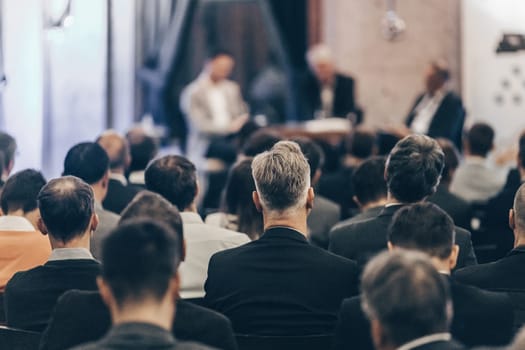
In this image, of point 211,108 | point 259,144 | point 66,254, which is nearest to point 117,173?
point 259,144

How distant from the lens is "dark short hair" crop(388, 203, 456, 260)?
10.7 feet

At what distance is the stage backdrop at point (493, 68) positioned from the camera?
10.5 m

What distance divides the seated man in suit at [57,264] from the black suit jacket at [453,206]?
222 centimetres

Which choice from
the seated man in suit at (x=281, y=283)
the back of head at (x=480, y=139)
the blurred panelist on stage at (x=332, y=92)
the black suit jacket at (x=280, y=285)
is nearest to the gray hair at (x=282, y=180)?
the seated man in suit at (x=281, y=283)

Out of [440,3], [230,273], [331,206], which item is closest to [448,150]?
[331,206]

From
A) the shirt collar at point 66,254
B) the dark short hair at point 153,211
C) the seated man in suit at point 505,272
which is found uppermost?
the dark short hair at point 153,211

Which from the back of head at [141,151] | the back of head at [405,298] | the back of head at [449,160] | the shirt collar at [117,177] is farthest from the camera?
the back of head at [141,151]

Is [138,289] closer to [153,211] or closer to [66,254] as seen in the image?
[153,211]

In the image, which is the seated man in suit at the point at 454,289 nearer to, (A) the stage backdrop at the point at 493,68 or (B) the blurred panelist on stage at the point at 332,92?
(A) the stage backdrop at the point at 493,68

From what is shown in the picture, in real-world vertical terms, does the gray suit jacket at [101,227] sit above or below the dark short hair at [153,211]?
below

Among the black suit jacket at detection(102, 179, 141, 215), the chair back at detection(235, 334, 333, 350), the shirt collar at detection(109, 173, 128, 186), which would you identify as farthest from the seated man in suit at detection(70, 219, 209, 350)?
the shirt collar at detection(109, 173, 128, 186)

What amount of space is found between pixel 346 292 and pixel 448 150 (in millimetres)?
2698

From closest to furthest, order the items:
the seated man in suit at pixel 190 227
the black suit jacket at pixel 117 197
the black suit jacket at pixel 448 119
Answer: the seated man in suit at pixel 190 227, the black suit jacket at pixel 117 197, the black suit jacket at pixel 448 119

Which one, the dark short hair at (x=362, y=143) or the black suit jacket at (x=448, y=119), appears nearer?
the dark short hair at (x=362, y=143)
